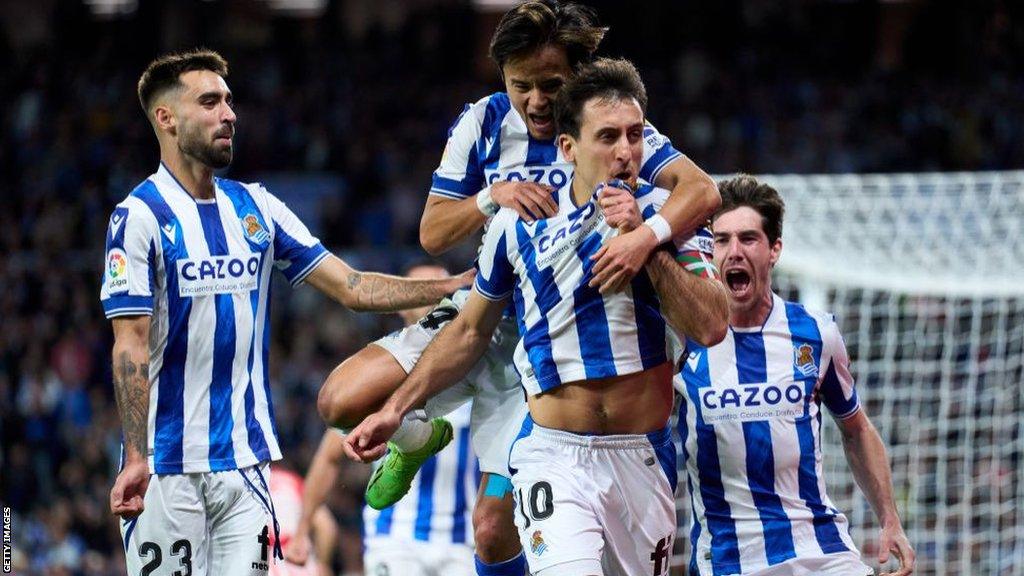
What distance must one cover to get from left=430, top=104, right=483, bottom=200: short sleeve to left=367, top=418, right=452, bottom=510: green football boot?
0.88 metres

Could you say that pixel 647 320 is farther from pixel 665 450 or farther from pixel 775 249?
pixel 775 249

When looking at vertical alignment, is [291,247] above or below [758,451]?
above

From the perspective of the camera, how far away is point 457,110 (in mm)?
18438

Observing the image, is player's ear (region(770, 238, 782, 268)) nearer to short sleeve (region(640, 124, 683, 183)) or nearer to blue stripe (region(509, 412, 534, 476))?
short sleeve (region(640, 124, 683, 183))

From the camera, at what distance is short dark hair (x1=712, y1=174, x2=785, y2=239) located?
18.5 feet

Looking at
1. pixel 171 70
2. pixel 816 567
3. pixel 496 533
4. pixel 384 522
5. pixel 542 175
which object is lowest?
pixel 384 522

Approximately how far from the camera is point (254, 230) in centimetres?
550

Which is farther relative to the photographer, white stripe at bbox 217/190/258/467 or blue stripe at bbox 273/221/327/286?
blue stripe at bbox 273/221/327/286

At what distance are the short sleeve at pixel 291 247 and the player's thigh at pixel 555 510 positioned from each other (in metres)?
1.40

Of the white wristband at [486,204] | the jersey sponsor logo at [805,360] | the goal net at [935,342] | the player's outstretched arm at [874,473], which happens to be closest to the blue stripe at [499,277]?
the white wristband at [486,204]

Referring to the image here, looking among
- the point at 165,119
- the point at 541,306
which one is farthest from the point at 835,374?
the point at 165,119

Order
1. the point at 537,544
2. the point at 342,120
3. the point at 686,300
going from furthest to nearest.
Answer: the point at 342,120
the point at 537,544
the point at 686,300

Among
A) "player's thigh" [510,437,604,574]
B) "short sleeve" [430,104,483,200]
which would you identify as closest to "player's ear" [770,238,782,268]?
"short sleeve" [430,104,483,200]

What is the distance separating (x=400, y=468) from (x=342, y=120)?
1327 cm
